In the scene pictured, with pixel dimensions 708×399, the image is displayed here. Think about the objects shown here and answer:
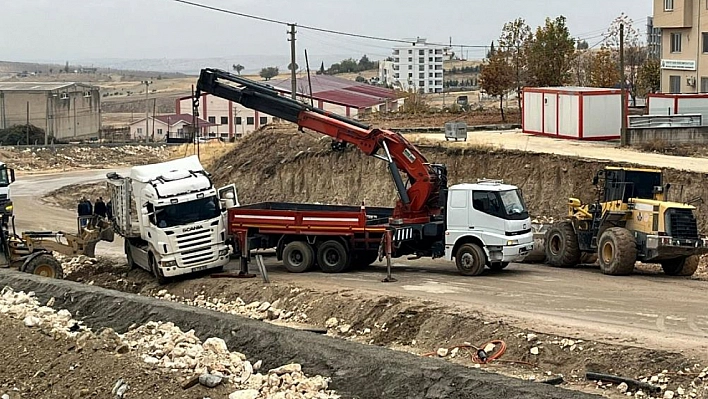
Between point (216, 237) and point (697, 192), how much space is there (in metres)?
15.4

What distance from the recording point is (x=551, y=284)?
955 inches

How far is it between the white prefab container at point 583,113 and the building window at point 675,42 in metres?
17.2

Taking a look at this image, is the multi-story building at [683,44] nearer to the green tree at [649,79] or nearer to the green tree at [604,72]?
the green tree at [604,72]

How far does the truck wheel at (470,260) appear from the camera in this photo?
25422mm

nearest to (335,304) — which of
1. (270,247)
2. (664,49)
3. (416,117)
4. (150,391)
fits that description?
(270,247)

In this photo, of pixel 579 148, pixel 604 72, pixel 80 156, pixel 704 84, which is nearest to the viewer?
pixel 579 148

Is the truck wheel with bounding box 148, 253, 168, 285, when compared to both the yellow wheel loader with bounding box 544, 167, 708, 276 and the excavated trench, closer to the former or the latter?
the excavated trench

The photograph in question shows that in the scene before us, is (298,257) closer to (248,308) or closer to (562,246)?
(248,308)

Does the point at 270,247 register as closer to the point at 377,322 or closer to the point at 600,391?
the point at 377,322

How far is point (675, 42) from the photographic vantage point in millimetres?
60656

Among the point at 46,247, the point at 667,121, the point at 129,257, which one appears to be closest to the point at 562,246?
the point at 129,257

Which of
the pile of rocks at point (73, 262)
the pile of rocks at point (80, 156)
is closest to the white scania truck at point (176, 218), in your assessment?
the pile of rocks at point (73, 262)

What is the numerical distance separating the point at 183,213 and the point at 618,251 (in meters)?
10.9

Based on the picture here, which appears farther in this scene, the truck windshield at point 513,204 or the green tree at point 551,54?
the green tree at point 551,54
